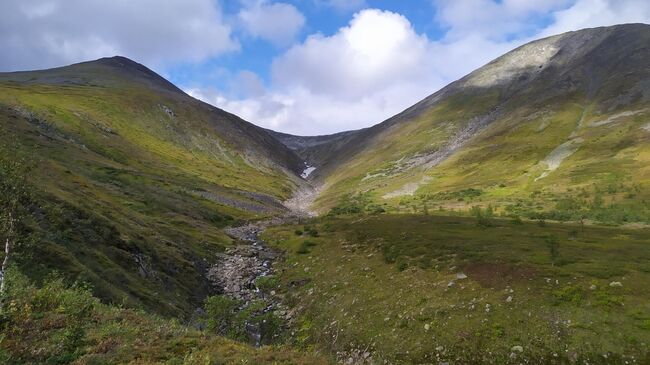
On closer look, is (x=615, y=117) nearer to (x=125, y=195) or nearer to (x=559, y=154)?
(x=559, y=154)

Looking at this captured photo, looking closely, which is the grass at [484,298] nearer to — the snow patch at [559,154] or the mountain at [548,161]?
the mountain at [548,161]

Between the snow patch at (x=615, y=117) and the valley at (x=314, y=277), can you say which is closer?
the valley at (x=314, y=277)

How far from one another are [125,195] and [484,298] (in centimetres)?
5764

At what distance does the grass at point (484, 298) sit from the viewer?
66.2 feet

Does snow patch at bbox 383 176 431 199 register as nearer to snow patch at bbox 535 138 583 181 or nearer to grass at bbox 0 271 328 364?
snow patch at bbox 535 138 583 181

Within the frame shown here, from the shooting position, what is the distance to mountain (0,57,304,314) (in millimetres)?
28625

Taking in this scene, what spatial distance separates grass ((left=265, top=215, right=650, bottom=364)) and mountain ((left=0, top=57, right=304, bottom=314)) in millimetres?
11440

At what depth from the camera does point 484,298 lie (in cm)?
2484

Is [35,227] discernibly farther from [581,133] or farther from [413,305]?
[581,133]

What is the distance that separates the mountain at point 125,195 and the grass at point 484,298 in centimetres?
1144

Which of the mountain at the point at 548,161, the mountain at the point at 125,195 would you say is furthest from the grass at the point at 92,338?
the mountain at the point at 548,161

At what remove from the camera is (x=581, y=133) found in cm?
13162

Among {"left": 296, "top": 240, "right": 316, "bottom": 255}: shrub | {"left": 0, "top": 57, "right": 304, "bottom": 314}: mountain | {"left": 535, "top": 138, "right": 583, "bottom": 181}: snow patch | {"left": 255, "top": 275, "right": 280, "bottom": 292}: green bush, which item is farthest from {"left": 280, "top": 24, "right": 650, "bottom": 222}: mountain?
{"left": 255, "top": 275, "right": 280, "bottom": 292}: green bush

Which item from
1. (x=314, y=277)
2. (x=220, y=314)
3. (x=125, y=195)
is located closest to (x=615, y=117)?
(x=314, y=277)
